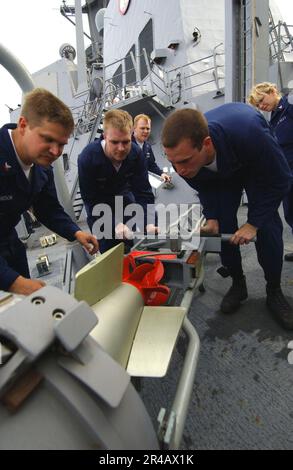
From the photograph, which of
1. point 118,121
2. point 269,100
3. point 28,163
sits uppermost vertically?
point 269,100

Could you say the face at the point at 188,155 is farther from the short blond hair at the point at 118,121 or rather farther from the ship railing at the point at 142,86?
the ship railing at the point at 142,86

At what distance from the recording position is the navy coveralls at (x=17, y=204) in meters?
1.14

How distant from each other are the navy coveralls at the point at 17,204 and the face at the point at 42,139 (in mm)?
89

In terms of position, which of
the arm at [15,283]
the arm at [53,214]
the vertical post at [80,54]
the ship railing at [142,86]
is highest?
the vertical post at [80,54]

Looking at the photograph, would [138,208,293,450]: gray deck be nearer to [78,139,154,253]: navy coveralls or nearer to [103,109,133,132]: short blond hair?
[78,139,154,253]: navy coveralls

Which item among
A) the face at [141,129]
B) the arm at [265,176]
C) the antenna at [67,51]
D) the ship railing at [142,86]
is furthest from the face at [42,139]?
the antenna at [67,51]

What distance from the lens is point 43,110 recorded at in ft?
3.41

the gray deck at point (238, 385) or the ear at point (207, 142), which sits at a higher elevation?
the ear at point (207, 142)

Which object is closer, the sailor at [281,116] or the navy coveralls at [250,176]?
the navy coveralls at [250,176]

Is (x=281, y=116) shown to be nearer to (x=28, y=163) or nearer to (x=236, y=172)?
(x=236, y=172)

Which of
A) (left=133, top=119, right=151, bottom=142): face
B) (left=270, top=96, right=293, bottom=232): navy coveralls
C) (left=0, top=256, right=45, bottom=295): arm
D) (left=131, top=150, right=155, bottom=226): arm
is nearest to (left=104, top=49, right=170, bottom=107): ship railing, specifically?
(left=133, top=119, right=151, bottom=142): face

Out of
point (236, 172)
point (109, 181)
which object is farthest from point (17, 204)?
point (236, 172)

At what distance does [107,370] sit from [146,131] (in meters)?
2.85

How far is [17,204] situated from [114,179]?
0.81 m
